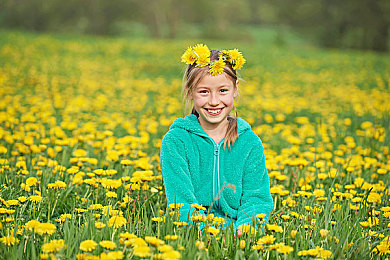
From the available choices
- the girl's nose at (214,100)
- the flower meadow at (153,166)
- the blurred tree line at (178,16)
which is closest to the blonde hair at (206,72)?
the girl's nose at (214,100)

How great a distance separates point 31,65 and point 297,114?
700 centimetres

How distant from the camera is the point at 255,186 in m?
2.20

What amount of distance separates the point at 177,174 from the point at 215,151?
0.24 m

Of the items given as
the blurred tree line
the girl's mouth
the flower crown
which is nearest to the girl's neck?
the girl's mouth

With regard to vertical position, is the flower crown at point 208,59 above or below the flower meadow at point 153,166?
above

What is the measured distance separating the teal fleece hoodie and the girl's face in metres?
0.10

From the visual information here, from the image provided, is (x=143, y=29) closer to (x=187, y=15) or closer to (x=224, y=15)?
(x=187, y=15)

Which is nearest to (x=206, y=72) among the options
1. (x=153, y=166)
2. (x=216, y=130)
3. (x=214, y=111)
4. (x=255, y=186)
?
(x=214, y=111)

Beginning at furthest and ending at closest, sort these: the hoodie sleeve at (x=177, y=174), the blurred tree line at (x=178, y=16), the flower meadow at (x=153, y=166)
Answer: the blurred tree line at (x=178, y=16), the hoodie sleeve at (x=177, y=174), the flower meadow at (x=153, y=166)

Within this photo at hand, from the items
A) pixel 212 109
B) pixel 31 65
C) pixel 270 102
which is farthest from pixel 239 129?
pixel 31 65

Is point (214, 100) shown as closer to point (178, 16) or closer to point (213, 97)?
point (213, 97)

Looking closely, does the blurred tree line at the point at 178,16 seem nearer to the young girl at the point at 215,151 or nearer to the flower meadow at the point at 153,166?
the flower meadow at the point at 153,166

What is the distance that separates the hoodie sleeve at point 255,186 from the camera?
7.00ft

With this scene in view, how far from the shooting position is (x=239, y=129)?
226cm
